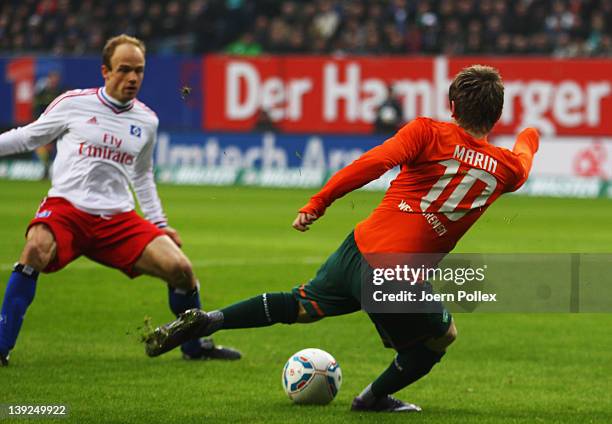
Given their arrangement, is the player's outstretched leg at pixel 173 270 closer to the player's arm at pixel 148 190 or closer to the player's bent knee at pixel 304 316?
the player's arm at pixel 148 190

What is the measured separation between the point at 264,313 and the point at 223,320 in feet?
0.69

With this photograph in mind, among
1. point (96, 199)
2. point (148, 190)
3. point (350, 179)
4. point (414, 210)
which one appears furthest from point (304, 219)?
point (148, 190)

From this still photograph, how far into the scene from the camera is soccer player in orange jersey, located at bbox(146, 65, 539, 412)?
5949 millimetres

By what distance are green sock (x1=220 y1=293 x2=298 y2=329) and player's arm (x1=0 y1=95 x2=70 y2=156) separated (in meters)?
1.95

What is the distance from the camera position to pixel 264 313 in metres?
6.51

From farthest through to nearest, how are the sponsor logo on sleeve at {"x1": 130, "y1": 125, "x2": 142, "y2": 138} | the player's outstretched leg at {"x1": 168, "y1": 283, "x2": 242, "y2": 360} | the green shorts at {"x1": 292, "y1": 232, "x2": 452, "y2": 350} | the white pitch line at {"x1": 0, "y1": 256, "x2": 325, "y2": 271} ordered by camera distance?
the white pitch line at {"x1": 0, "y1": 256, "x2": 325, "y2": 271} < the player's outstretched leg at {"x1": 168, "y1": 283, "x2": 242, "y2": 360} < the sponsor logo on sleeve at {"x1": 130, "y1": 125, "x2": 142, "y2": 138} < the green shorts at {"x1": 292, "y1": 232, "x2": 452, "y2": 350}

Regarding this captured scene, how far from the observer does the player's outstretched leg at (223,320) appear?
6.38 m

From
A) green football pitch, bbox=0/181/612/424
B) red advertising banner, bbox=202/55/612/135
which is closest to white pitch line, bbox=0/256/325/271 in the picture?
green football pitch, bbox=0/181/612/424

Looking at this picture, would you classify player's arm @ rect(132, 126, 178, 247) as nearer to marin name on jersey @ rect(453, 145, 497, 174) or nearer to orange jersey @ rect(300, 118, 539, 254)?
orange jersey @ rect(300, 118, 539, 254)

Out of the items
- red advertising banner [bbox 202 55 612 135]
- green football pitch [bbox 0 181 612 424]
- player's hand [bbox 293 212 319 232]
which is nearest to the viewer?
player's hand [bbox 293 212 319 232]

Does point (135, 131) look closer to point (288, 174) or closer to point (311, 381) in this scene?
point (311, 381)

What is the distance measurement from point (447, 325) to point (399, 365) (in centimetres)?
47

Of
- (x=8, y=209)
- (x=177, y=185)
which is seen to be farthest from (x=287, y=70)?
(x=8, y=209)

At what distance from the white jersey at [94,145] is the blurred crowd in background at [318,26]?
66.4 feet
